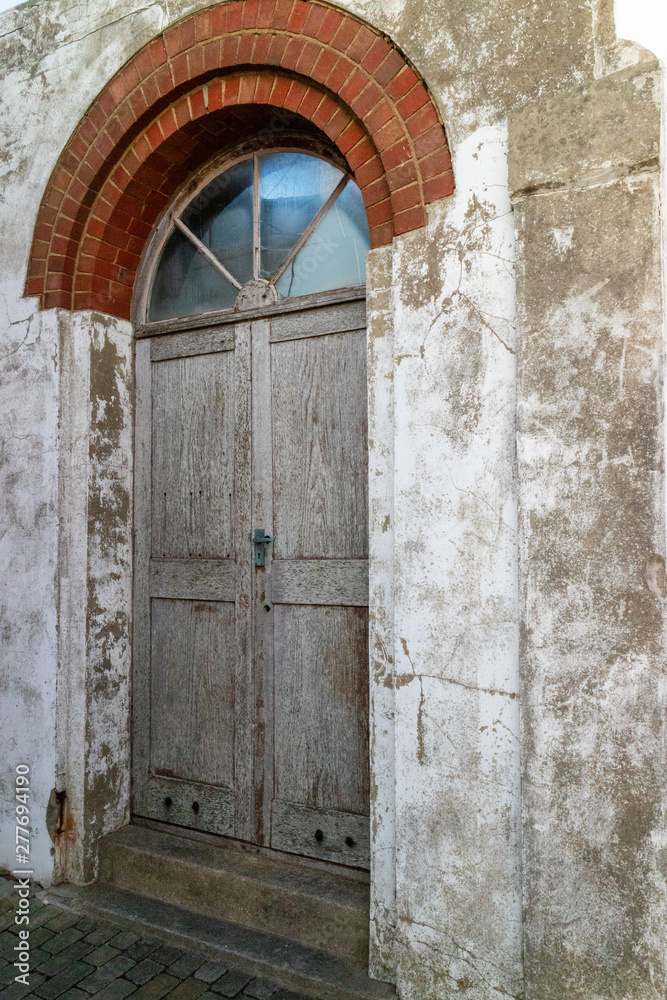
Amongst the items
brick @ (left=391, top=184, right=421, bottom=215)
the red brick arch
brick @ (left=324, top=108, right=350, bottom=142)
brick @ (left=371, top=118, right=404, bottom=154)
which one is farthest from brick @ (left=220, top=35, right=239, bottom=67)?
brick @ (left=391, top=184, right=421, bottom=215)

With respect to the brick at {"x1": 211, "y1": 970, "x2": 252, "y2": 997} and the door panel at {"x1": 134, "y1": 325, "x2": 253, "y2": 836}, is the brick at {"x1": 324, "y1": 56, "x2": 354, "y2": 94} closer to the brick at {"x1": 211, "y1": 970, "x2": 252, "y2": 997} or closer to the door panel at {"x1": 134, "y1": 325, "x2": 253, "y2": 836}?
the door panel at {"x1": 134, "y1": 325, "x2": 253, "y2": 836}

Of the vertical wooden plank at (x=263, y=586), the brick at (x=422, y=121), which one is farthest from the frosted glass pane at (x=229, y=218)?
the brick at (x=422, y=121)

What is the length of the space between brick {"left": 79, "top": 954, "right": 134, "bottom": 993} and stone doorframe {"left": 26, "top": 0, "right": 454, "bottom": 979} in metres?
0.63

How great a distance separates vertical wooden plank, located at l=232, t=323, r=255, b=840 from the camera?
10.9ft

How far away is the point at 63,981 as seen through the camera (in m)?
2.75

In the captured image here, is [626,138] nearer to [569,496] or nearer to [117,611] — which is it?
[569,496]

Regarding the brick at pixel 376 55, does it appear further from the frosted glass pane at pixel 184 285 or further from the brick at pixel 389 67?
the frosted glass pane at pixel 184 285

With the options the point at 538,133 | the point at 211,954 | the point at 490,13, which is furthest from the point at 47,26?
the point at 211,954

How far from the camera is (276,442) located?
3320 millimetres

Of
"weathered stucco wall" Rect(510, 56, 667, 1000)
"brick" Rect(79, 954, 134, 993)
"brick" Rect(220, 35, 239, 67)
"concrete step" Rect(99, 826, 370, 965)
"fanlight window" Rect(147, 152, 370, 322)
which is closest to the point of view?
"weathered stucco wall" Rect(510, 56, 667, 1000)

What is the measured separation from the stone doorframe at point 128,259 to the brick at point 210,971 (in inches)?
30.7

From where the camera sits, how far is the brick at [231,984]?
2.66m

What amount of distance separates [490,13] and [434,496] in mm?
1697

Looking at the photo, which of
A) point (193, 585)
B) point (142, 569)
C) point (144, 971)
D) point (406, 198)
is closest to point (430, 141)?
point (406, 198)
